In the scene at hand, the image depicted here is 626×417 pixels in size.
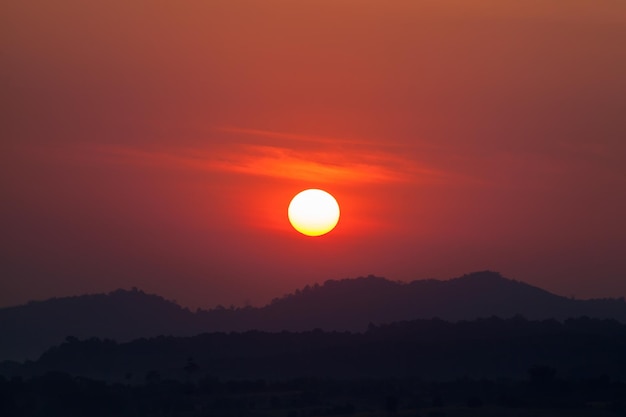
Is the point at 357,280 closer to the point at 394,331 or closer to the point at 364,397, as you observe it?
the point at 394,331

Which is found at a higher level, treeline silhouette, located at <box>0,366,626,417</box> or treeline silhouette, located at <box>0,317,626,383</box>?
treeline silhouette, located at <box>0,317,626,383</box>

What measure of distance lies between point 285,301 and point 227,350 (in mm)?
76849

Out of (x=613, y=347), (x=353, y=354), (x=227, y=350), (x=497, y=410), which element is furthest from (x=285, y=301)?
(x=497, y=410)

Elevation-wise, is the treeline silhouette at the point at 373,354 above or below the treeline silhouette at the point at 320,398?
above

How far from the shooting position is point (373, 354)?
349 ft

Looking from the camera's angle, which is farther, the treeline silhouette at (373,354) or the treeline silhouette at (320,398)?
the treeline silhouette at (373,354)

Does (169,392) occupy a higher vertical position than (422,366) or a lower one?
lower

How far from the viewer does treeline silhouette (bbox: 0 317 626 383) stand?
3835 inches

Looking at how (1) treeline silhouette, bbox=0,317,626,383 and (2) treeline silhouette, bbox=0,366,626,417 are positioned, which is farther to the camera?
(1) treeline silhouette, bbox=0,317,626,383

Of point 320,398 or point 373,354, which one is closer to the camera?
point 320,398

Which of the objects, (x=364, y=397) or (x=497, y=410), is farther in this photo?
(x=364, y=397)

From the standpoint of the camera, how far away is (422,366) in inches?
4053

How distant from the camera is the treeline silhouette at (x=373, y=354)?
320 ft

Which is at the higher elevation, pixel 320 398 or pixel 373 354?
pixel 373 354
